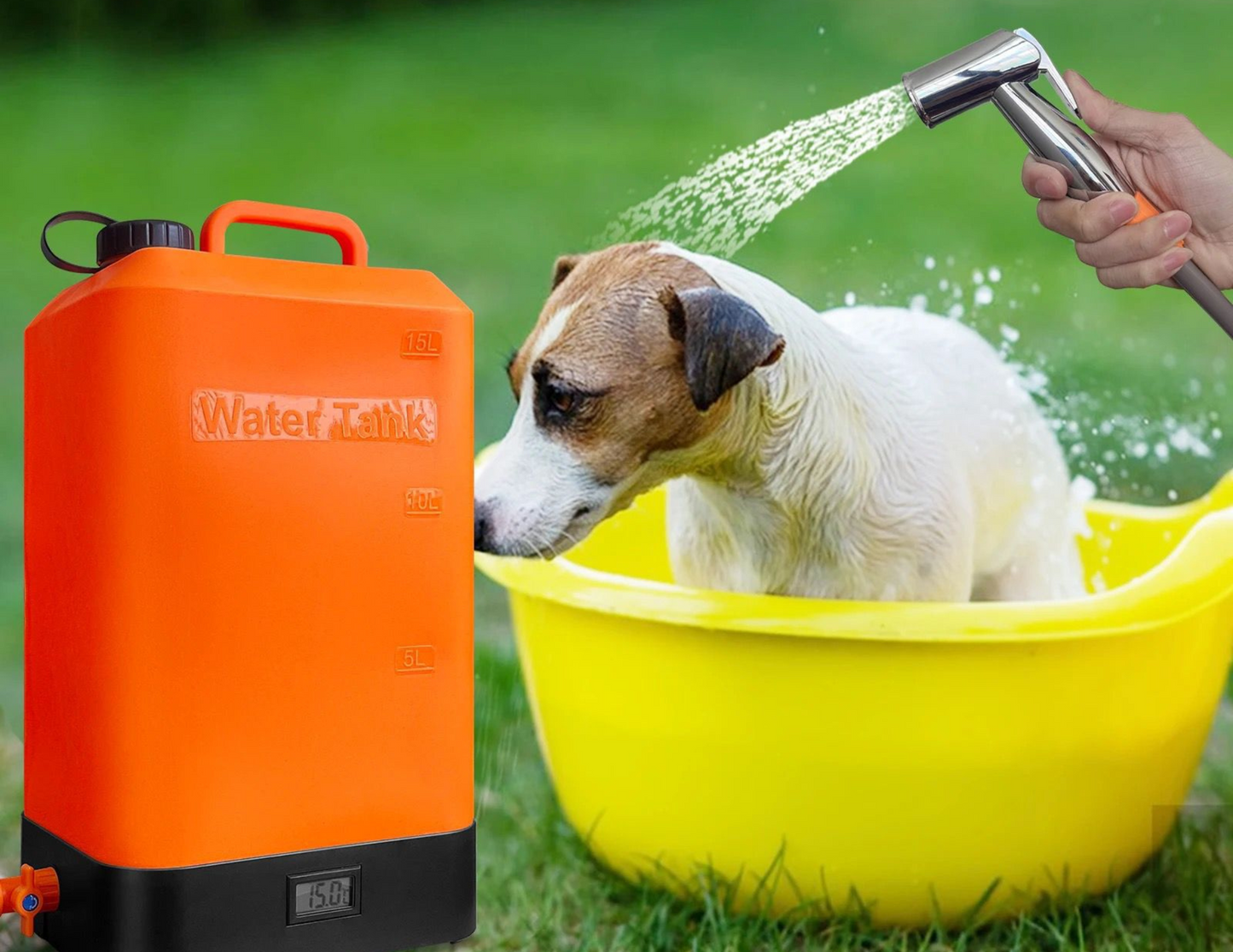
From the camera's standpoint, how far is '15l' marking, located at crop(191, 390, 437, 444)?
101cm

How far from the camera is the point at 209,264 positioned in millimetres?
1021

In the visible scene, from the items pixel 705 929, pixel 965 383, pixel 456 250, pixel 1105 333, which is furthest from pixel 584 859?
pixel 456 250

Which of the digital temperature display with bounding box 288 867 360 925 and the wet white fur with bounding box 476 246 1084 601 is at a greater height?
the wet white fur with bounding box 476 246 1084 601

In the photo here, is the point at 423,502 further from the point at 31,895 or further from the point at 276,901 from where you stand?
the point at 31,895

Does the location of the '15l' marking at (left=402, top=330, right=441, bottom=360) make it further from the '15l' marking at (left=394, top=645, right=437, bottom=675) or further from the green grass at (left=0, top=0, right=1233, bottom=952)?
the green grass at (left=0, top=0, right=1233, bottom=952)

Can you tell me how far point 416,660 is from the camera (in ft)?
3.68

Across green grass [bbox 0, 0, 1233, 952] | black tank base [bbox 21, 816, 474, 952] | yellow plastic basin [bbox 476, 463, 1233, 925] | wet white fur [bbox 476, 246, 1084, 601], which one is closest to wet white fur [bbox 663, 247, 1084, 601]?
wet white fur [bbox 476, 246, 1084, 601]

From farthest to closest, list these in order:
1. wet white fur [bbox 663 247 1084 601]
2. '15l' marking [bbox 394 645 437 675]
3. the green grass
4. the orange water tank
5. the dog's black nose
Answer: the green grass < wet white fur [bbox 663 247 1084 601] < the dog's black nose < '15l' marking [bbox 394 645 437 675] < the orange water tank

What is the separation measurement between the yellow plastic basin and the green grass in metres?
0.76

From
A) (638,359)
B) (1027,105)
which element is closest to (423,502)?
(638,359)

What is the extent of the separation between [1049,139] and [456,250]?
230cm

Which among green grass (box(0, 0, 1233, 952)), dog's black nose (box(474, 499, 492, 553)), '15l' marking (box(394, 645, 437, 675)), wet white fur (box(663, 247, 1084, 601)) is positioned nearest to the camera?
'15l' marking (box(394, 645, 437, 675))

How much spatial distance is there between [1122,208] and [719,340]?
0.37 m

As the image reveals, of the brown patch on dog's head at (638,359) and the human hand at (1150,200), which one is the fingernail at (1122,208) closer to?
the human hand at (1150,200)
